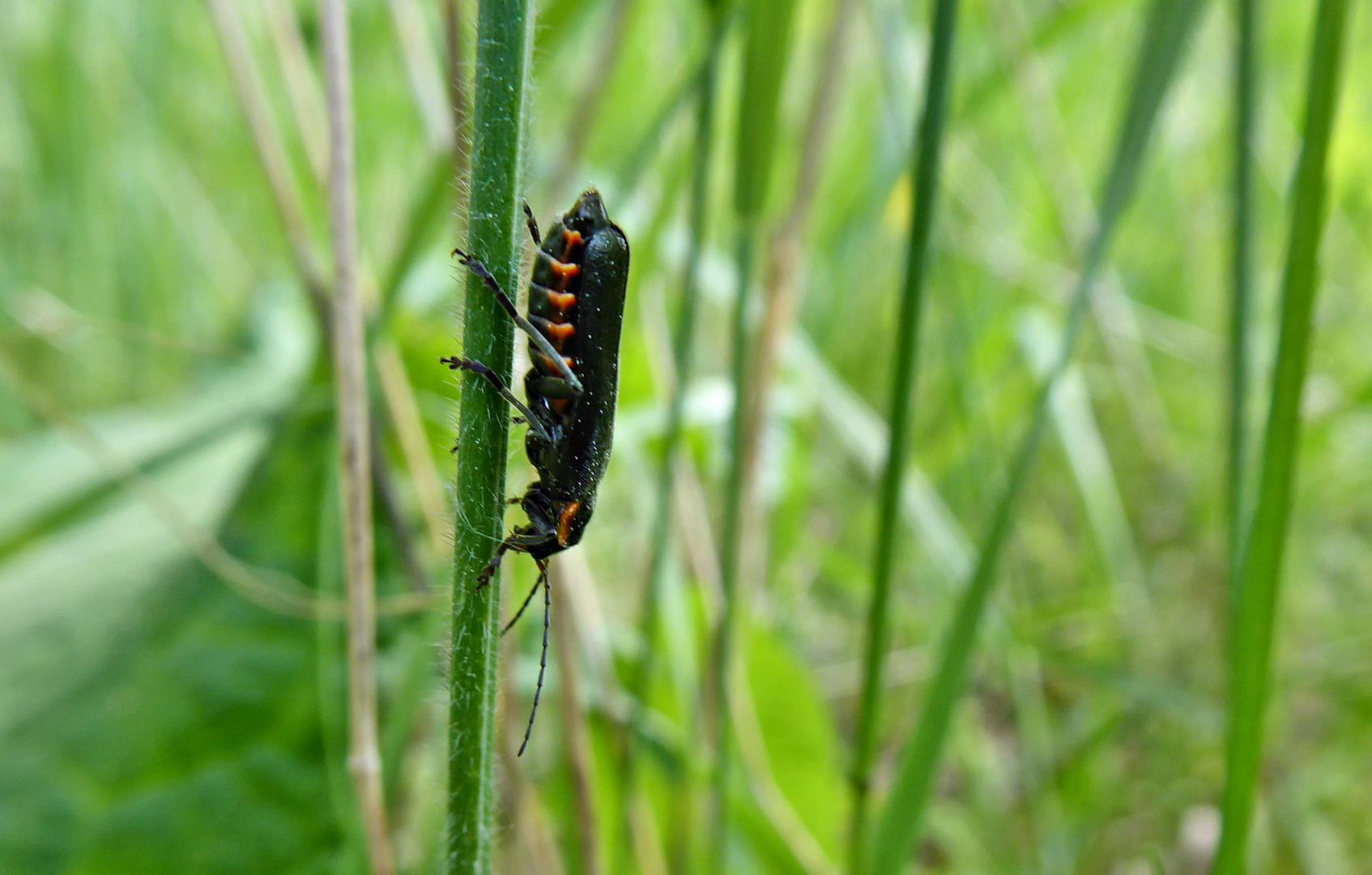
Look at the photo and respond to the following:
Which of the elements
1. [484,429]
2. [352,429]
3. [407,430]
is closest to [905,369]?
[484,429]

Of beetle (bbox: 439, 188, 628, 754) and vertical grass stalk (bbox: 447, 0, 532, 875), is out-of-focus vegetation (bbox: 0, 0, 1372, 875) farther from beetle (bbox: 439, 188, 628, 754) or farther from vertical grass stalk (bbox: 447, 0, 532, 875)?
beetle (bbox: 439, 188, 628, 754)

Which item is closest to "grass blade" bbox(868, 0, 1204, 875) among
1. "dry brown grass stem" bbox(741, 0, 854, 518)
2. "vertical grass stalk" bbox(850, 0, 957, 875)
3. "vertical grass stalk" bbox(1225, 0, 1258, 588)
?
"vertical grass stalk" bbox(850, 0, 957, 875)

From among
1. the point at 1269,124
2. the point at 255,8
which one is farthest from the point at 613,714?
the point at 1269,124

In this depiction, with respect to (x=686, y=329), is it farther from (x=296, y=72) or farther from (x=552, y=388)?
(x=296, y=72)

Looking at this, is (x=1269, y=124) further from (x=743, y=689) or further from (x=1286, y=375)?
(x=1286, y=375)

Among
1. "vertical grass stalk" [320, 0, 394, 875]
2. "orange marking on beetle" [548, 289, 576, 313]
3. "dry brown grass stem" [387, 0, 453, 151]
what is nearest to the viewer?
"orange marking on beetle" [548, 289, 576, 313]

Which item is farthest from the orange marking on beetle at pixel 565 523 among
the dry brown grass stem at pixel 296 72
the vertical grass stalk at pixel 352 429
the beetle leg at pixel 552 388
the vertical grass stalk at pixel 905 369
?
the dry brown grass stem at pixel 296 72

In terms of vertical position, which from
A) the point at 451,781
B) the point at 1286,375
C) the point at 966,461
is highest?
the point at 966,461
